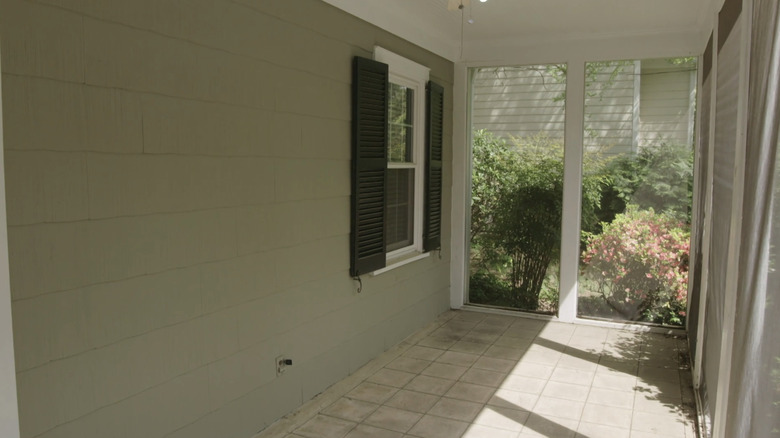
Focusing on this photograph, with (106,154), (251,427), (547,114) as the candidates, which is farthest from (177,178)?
(547,114)

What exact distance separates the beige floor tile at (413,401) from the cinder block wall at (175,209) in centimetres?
45

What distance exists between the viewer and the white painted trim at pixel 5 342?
1.86 metres

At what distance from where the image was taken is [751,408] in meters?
1.43

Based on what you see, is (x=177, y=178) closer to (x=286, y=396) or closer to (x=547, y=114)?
(x=286, y=396)

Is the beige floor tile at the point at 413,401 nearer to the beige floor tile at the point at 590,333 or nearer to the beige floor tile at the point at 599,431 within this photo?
the beige floor tile at the point at 599,431

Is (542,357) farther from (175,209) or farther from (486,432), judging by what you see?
(175,209)

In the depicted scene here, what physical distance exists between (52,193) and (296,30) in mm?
1752

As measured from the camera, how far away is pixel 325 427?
3.34 m

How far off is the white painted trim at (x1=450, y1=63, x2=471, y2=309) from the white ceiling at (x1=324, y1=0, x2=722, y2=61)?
1.18 ft

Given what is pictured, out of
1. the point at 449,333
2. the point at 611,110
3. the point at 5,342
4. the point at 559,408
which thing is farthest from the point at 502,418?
the point at 611,110

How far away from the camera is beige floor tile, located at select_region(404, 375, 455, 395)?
3.93 meters

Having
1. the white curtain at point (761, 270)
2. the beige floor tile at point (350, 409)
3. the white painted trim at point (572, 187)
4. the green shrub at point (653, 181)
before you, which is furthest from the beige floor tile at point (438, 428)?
the green shrub at point (653, 181)

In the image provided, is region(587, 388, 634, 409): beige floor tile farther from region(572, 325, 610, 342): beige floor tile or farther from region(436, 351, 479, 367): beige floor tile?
region(572, 325, 610, 342): beige floor tile

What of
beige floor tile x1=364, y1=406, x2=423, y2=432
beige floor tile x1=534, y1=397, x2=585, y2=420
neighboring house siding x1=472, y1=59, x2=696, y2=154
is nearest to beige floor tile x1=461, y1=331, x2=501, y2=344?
beige floor tile x1=534, y1=397, x2=585, y2=420
